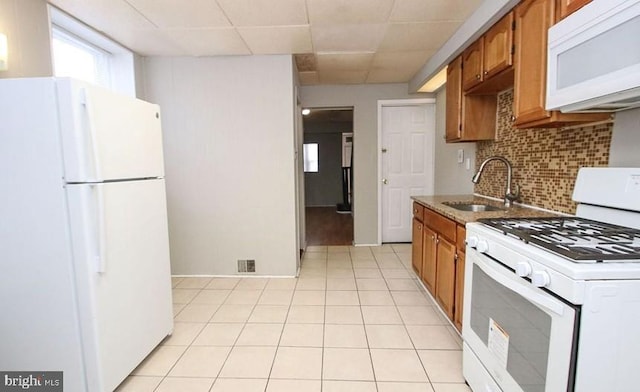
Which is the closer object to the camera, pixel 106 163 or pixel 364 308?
pixel 106 163

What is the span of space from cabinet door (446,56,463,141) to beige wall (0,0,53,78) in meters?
3.18

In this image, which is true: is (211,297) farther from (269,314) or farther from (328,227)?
(328,227)

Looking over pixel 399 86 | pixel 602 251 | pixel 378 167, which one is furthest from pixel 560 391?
pixel 399 86

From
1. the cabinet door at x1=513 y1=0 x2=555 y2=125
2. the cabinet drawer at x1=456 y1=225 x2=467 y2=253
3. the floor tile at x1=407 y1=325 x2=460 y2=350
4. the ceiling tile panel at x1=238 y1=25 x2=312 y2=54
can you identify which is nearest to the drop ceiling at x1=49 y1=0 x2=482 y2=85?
the ceiling tile panel at x1=238 y1=25 x2=312 y2=54

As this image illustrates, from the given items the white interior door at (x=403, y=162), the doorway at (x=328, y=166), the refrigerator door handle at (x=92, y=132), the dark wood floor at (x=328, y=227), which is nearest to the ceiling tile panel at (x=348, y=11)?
the refrigerator door handle at (x=92, y=132)

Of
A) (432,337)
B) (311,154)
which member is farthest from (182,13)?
(311,154)

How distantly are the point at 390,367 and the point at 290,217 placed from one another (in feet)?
6.05

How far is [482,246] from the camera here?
1489mm

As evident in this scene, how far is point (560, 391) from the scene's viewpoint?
1.01m

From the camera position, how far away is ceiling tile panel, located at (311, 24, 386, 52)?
2590mm

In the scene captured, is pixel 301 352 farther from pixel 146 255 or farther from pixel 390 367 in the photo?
pixel 146 255

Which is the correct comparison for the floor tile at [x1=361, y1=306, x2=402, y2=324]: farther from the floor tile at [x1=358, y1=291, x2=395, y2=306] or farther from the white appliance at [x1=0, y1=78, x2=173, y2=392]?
the white appliance at [x1=0, y1=78, x2=173, y2=392]

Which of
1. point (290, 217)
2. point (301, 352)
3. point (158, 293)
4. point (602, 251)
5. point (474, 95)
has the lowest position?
point (301, 352)

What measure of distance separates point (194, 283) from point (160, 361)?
1.35 meters
